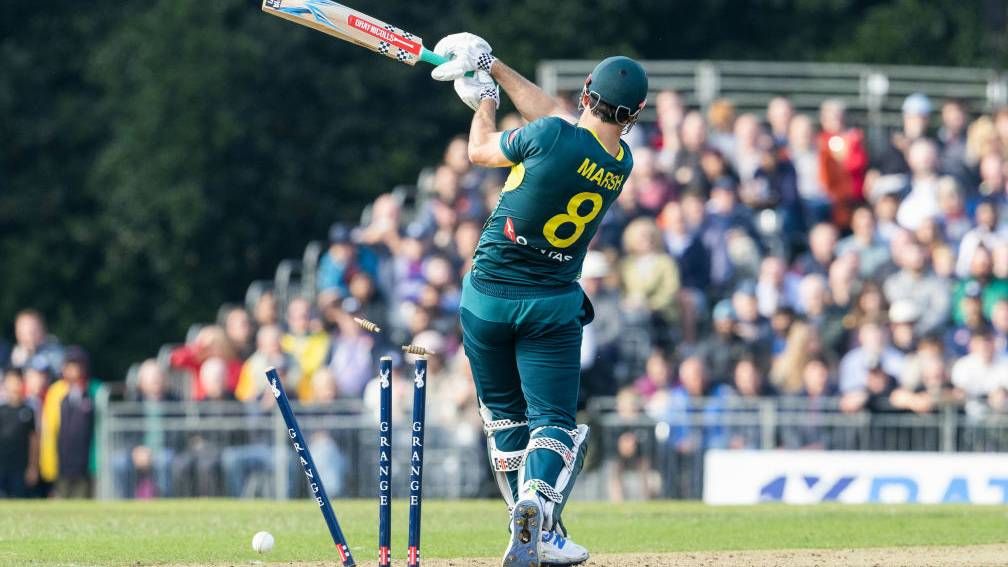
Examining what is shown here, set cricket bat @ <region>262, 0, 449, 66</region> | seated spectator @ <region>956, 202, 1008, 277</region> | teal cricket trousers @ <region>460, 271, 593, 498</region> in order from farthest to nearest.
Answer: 1. seated spectator @ <region>956, 202, 1008, 277</region>
2. cricket bat @ <region>262, 0, 449, 66</region>
3. teal cricket trousers @ <region>460, 271, 593, 498</region>

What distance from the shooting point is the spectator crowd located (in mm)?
19125

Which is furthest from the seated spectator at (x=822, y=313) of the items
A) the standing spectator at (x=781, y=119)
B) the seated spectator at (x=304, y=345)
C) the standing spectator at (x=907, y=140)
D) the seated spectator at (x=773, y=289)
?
the seated spectator at (x=304, y=345)

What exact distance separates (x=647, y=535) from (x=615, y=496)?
586 centimetres

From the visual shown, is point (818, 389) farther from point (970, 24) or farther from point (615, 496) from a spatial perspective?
point (970, 24)

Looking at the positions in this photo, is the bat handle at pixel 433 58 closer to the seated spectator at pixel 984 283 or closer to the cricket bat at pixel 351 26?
the cricket bat at pixel 351 26

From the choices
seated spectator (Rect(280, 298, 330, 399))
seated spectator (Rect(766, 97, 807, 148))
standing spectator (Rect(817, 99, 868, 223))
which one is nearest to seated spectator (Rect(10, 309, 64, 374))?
seated spectator (Rect(280, 298, 330, 399))

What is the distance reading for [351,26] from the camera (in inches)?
435

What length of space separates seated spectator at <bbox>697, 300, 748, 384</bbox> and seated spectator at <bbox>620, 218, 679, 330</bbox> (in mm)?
629

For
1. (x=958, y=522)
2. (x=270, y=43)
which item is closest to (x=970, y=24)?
(x=270, y=43)

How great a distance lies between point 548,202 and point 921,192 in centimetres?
1147

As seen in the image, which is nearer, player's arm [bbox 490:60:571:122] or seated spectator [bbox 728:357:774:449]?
player's arm [bbox 490:60:571:122]

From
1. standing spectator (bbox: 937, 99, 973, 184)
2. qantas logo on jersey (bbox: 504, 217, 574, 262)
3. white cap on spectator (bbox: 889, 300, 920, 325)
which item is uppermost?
standing spectator (bbox: 937, 99, 973, 184)

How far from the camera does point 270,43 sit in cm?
3219

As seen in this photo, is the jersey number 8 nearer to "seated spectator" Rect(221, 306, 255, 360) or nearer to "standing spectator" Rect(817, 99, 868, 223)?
"seated spectator" Rect(221, 306, 255, 360)
